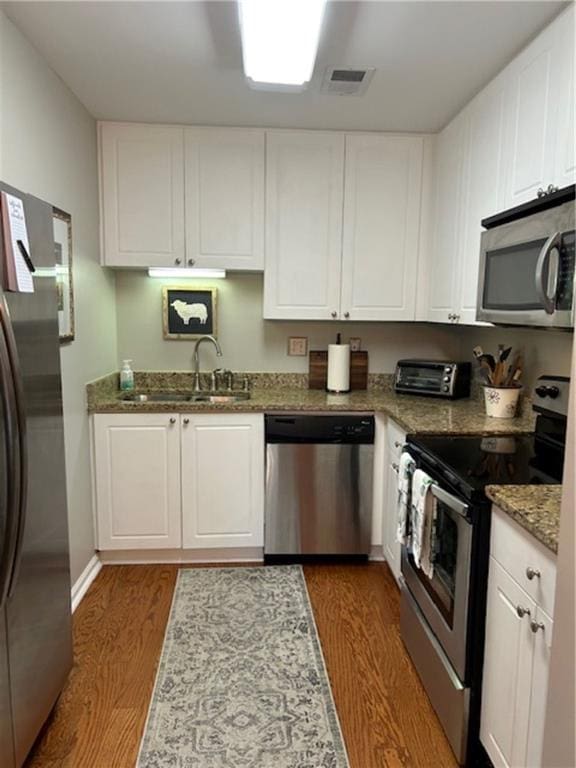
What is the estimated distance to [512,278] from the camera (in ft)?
6.34

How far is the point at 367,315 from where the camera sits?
3107 millimetres

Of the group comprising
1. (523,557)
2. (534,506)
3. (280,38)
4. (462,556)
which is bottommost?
(462,556)

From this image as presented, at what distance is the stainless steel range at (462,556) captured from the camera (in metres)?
1.58

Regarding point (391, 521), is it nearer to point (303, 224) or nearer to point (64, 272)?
point (303, 224)

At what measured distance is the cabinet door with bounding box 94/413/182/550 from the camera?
2812 mm

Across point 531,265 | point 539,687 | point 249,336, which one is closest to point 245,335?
point 249,336

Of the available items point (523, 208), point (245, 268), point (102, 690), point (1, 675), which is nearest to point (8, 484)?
point (1, 675)

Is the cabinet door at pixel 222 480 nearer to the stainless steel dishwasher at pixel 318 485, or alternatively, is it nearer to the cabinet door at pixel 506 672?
the stainless steel dishwasher at pixel 318 485

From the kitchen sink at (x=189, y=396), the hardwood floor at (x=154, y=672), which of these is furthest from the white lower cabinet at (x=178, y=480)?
the kitchen sink at (x=189, y=396)

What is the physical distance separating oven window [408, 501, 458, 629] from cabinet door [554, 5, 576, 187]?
1.17 meters

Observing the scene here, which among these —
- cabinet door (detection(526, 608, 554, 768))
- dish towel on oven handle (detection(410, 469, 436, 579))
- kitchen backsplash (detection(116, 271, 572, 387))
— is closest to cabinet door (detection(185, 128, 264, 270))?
kitchen backsplash (detection(116, 271, 572, 387))

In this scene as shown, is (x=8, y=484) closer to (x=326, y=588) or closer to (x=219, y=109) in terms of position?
(x=326, y=588)

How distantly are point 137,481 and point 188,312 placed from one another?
110cm

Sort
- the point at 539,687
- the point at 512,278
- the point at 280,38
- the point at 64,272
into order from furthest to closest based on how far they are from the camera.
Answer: the point at 64,272 < the point at 512,278 < the point at 280,38 < the point at 539,687
